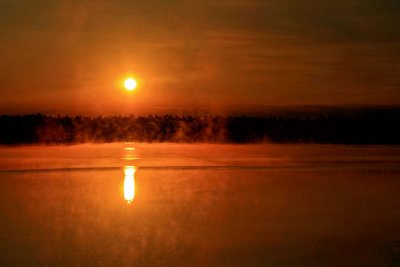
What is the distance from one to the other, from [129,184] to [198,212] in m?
3.29

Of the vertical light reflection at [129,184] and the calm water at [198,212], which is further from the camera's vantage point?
the vertical light reflection at [129,184]

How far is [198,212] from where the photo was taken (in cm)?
1052

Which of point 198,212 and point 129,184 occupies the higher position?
point 129,184

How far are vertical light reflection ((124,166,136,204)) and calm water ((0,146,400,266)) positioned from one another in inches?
0.8

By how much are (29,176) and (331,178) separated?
6.53 m

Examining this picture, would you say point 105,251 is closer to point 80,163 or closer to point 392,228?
point 392,228

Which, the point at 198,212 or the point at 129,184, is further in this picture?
the point at 129,184

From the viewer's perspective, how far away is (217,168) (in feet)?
55.0

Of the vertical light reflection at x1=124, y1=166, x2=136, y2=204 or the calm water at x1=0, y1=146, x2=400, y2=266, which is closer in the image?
the calm water at x1=0, y1=146, x2=400, y2=266

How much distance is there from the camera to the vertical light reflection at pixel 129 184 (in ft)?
39.0

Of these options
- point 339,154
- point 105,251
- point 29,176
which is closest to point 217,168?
point 29,176

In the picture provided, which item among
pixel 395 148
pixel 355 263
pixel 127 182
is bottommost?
pixel 355 263

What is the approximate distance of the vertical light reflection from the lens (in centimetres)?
1188

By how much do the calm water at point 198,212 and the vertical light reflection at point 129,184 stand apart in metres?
0.02
